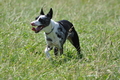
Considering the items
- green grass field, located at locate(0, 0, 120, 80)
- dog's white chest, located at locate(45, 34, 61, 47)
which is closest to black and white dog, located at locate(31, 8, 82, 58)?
dog's white chest, located at locate(45, 34, 61, 47)

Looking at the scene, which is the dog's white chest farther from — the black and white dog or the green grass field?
the green grass field

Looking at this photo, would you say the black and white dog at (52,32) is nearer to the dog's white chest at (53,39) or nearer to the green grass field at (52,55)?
the dog's white chest at (53,39)

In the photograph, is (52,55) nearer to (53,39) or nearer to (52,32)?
(53,39)

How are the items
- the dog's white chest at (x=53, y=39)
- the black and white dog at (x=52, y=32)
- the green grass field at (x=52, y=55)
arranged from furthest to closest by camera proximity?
the dog's white chest at (x=53, y=39)
the black and white dog at (x=52, y=32)
the green grass field at (x=52, y=55)

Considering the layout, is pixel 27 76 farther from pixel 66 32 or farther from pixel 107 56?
pixel 66 32

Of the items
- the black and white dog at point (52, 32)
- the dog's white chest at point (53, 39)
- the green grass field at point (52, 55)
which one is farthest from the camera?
the dog's white chest at point (53, 39)

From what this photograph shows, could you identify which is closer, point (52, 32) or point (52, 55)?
point (52, 32)

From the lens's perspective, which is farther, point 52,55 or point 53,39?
point 52,55

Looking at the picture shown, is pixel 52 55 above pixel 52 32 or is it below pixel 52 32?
below

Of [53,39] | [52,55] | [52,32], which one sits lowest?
[52,55]

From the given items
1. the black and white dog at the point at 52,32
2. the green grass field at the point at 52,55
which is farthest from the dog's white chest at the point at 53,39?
the green grass field at the point at 52,55

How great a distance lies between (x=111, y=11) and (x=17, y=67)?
29.8ft

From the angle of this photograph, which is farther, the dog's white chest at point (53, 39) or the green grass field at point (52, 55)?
the dog's white chest at point (53, 39)

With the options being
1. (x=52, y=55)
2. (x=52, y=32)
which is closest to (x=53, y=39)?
(x=52, y=32)
